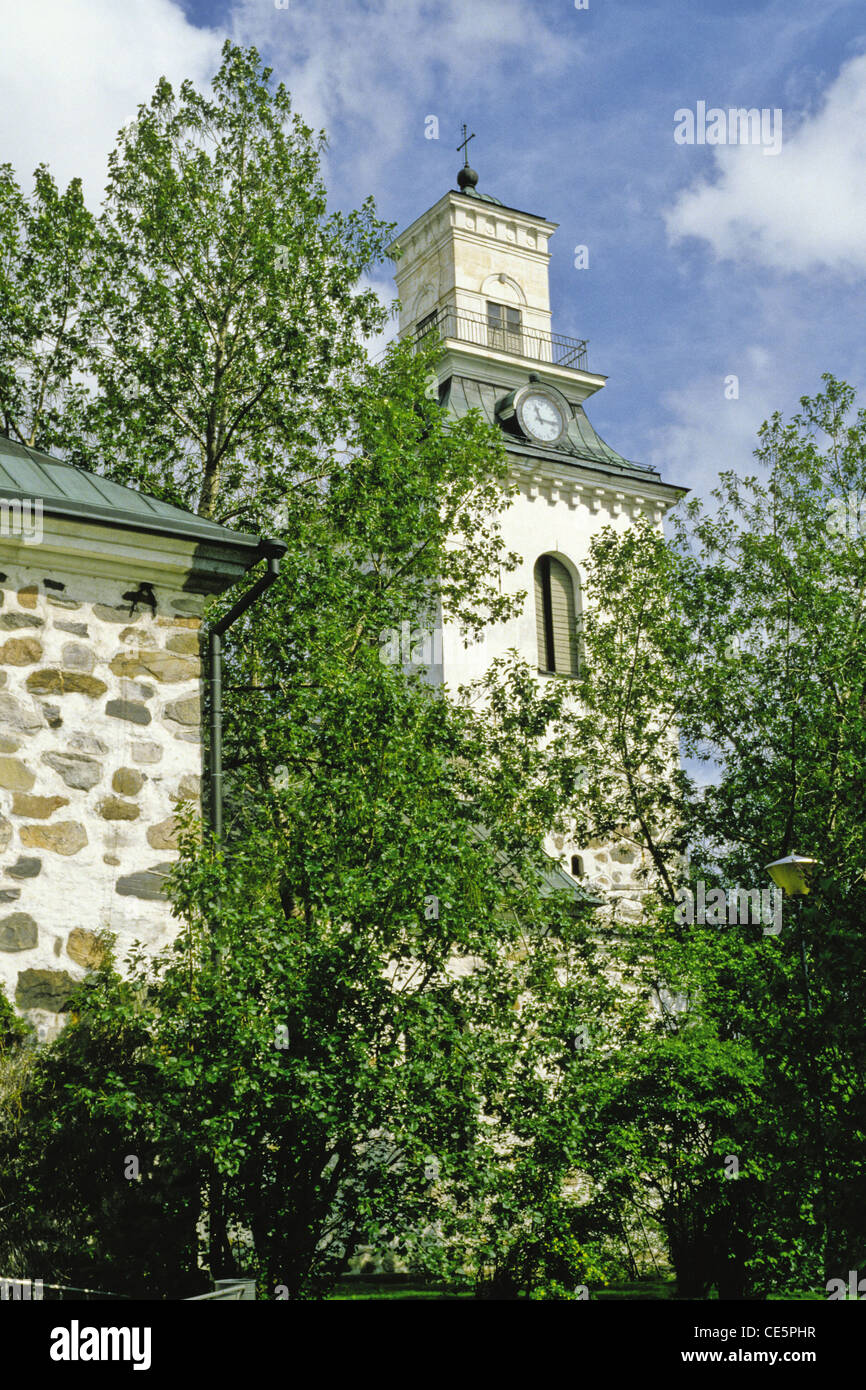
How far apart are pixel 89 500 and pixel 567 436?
20.7 metres

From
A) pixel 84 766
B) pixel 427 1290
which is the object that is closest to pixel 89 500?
pixel 84 766

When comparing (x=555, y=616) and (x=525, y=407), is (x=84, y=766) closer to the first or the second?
(x=555, y=616)

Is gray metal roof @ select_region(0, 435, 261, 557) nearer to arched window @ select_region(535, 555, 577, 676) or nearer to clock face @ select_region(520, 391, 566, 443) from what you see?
arched window @ select_region(535, 555, 577, 676)

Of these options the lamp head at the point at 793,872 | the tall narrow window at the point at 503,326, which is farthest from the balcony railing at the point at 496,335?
the lamp head at the point at 793,872

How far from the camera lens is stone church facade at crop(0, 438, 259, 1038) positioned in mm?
7691

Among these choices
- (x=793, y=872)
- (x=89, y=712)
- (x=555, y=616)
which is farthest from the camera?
(x=555, y=616)

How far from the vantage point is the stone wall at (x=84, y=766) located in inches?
301

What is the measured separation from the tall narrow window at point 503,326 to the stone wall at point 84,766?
21573mm

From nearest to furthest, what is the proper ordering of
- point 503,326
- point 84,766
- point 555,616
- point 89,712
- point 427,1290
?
point 84,766
point 89,712
point 427,1290
point 555,616
point 503,326

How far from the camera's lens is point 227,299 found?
51.4 ft

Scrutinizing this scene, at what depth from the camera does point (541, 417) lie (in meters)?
27.5

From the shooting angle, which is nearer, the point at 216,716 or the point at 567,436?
the point at 216,716
